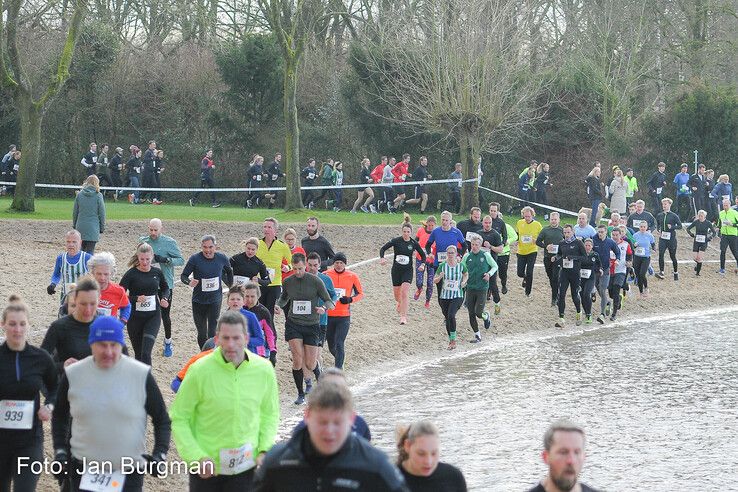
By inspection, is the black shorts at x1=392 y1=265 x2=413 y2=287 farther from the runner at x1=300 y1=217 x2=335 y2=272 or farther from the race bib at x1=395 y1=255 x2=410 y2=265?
the runner at x1=300 y1=217 x2=335 y2=272

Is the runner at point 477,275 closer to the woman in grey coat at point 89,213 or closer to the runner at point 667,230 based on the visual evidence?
the woman in grey coat at point 89,213

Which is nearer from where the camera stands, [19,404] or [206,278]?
[19,404]

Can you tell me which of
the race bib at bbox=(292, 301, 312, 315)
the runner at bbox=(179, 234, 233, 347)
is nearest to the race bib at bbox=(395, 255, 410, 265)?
the runner at bbox=(179, 234, 233, 347)

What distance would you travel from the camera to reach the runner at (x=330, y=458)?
563cm

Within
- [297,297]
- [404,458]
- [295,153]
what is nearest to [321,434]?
[404,458]

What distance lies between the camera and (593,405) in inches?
647

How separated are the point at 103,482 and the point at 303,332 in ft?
26.2

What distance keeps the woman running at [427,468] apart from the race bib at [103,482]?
1.93 meters

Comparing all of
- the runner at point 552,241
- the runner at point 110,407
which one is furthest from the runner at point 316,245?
the runner at point 110,407

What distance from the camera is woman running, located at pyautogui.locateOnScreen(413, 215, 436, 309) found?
75.5ft

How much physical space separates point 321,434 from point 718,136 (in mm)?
36907

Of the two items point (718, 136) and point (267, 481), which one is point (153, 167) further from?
point (267, 481)

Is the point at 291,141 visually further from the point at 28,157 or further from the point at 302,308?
the point at 302,308

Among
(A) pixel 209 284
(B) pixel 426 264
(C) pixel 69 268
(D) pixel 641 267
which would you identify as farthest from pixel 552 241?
(C) pixel 69 268
